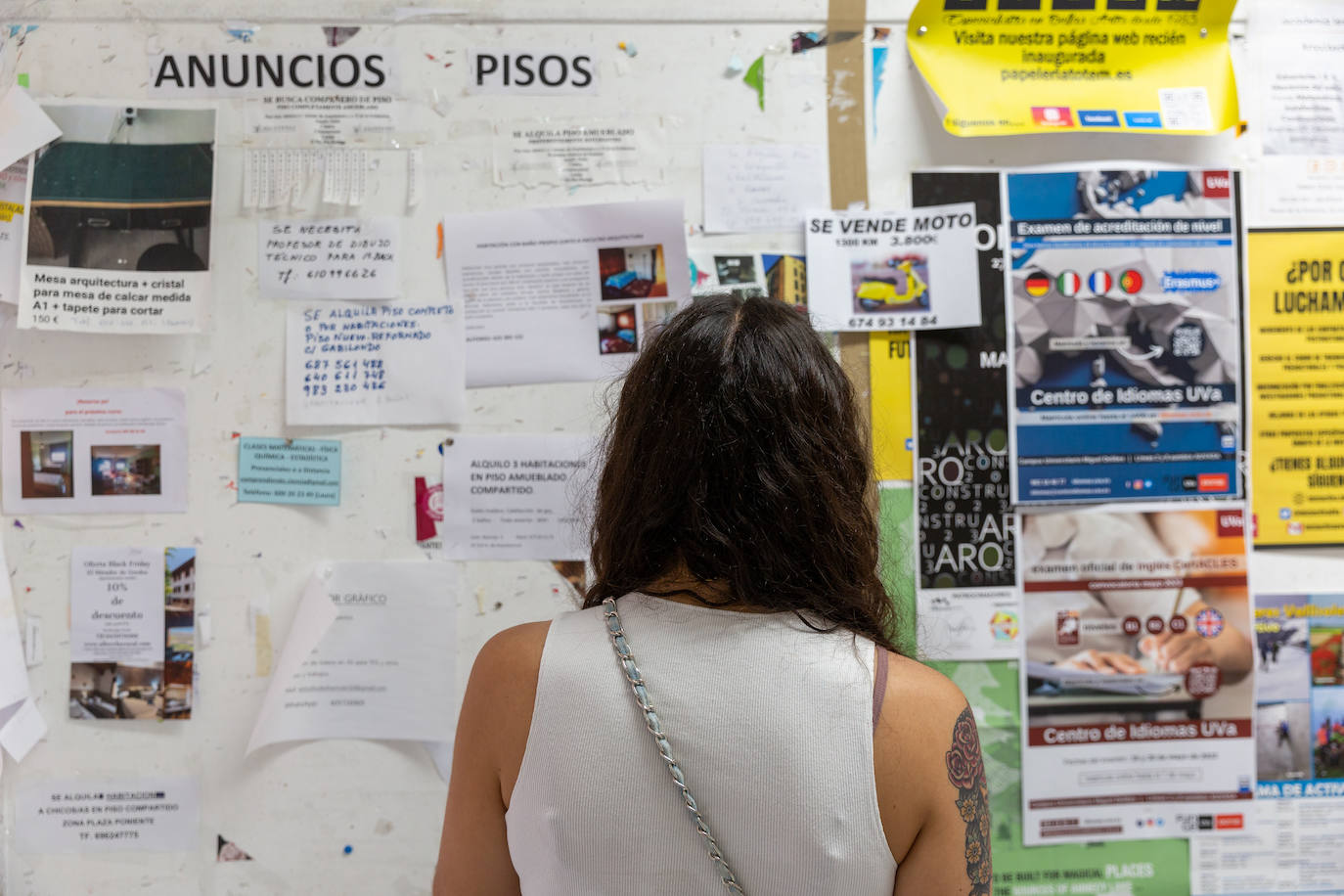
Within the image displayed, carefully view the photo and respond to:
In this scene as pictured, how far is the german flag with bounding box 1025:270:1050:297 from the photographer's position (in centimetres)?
117

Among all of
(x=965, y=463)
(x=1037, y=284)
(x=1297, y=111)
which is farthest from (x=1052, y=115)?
(x=965, y=463)

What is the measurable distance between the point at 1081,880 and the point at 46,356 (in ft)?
5.15

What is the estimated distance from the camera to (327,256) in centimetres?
113

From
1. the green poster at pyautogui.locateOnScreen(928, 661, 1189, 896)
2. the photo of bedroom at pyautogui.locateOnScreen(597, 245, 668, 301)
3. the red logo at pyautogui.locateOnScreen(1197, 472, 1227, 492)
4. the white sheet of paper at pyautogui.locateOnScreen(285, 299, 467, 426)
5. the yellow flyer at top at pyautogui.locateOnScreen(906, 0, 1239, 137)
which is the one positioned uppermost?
the yellow flyer at top at pyautogui.locateOnScreen(906, 0, 1239, 137)

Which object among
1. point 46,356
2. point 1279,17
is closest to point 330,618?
point 46,356

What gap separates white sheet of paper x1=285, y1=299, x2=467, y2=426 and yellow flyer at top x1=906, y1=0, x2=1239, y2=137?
74 centimetres

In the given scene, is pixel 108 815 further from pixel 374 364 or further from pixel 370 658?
pixel 374 364

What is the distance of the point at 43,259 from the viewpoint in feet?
3.67

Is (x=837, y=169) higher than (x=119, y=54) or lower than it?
lower

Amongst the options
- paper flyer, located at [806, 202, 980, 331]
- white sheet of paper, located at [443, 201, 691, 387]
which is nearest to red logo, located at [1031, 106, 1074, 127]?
paper flyer, located at [806, 202, 980, 331]

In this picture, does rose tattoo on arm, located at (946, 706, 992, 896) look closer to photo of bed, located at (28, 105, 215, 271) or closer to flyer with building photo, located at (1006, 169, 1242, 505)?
flyer with building photo, located at (1006, 169, 1242, 505)

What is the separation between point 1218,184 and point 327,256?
1.21 meters

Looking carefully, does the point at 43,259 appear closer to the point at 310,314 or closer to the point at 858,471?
the point at 310,314

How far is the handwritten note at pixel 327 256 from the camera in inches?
44.6
